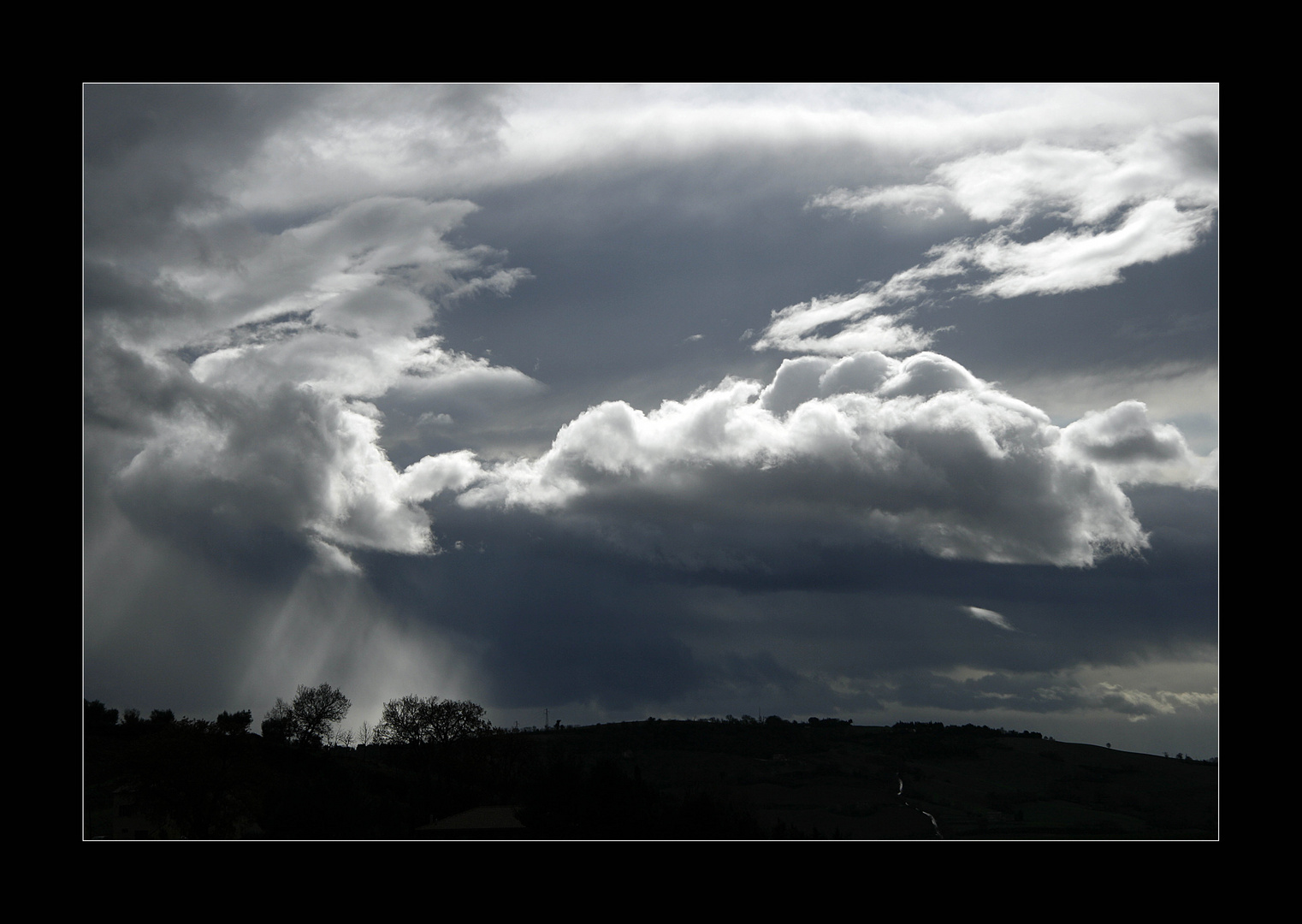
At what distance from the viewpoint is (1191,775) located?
16891 millimetres

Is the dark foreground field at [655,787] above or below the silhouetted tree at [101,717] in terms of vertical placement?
below

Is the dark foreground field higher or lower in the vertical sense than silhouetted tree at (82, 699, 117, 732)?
lower

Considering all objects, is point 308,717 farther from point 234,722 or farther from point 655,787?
point 655,787

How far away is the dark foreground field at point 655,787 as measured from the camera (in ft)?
53.6

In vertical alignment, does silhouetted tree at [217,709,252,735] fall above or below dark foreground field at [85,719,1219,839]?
above

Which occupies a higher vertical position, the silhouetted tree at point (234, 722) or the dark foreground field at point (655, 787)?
the silhouetted tree at point (234, 722)

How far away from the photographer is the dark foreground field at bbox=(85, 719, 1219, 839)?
16.3 metres

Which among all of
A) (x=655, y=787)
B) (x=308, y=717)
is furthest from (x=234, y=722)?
(x=655, y=787)

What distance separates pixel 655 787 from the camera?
672 inches
